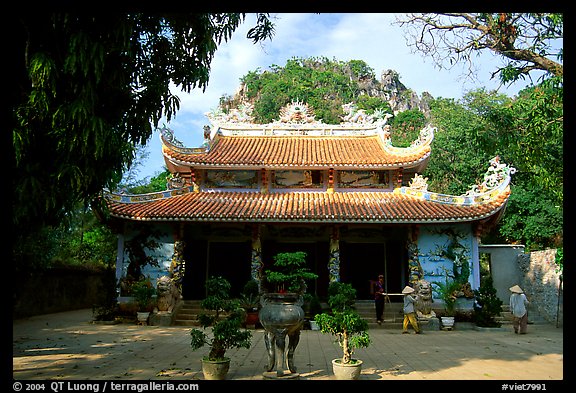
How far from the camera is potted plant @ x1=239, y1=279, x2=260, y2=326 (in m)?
11.6

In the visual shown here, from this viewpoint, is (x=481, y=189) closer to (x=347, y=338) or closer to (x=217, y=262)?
(x=217, y=262)

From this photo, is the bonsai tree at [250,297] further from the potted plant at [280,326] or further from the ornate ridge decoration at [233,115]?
the ornate ridge decoration at [233,115]

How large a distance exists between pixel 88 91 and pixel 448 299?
10.5 m

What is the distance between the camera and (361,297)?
Answer: 546 inches

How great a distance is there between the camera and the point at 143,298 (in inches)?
457

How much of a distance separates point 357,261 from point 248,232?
3709 millimetres

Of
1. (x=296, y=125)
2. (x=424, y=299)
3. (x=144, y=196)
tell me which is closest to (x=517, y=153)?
(x=424, y=299)

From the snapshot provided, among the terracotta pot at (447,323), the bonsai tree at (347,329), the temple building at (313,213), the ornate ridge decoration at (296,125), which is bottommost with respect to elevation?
the terracotta pot at (447,323)

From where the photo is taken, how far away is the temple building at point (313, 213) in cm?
1250

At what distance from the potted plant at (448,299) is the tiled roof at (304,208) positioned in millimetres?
1869

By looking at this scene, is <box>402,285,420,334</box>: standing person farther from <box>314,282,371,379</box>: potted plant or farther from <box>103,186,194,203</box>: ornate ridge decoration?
<box>103,186,194,203</box>: ornate ridge decoration

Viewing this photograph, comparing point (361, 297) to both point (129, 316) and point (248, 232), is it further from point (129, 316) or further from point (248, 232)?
point (129, 316)

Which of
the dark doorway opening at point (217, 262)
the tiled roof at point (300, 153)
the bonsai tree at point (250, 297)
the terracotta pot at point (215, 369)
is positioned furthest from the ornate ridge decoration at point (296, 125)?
the terracotta pot at point (215, 369)
